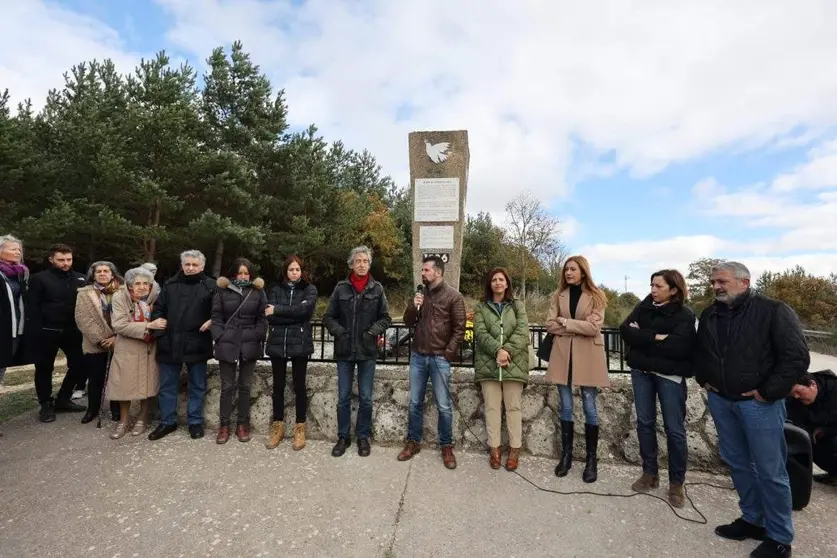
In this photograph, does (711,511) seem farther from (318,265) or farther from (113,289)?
(318,265)

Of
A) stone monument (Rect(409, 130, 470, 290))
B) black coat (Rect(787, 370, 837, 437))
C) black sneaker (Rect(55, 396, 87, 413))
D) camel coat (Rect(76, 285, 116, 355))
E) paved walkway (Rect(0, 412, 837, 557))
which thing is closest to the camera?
paved walkway (Rect(0, 412, 837, 557))

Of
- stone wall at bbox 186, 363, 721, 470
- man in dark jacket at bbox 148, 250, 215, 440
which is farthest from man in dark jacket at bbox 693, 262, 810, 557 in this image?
man in dark jacket at bbox 148, 250, 215, 440

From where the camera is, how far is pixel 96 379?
4285 mm

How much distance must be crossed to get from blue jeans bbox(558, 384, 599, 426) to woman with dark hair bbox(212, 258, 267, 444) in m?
2.77

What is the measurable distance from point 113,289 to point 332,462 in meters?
2.94

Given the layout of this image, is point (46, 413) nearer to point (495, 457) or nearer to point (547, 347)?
point (495, 457)

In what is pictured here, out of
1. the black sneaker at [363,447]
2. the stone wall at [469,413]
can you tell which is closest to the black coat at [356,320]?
the stone wall at [469,413]

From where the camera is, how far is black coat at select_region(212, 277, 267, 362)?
3.71 m

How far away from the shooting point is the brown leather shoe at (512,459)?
3.41 m

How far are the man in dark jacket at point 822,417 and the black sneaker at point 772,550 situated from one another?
3.74ft

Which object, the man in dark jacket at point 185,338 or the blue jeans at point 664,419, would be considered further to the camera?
the man in dark jacket at point 185,338

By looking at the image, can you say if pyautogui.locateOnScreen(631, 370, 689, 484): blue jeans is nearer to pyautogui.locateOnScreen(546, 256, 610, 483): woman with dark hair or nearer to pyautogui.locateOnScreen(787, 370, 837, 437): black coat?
pyautogui.locateOnScreen(546, 256, 610, 483): woman with dark hair

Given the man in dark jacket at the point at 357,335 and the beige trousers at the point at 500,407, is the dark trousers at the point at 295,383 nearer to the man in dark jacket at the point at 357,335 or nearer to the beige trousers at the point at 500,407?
the man in dark jacket at the point at 357,335

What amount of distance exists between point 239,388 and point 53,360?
2.32m
